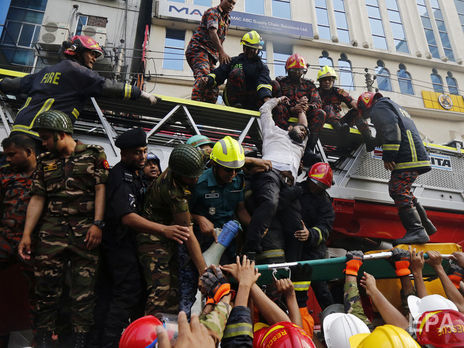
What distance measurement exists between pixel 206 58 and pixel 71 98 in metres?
2.66

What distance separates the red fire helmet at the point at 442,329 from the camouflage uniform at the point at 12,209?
3060mm

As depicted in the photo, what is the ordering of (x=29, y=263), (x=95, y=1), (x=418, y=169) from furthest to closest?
1. (x=95, y=1)
2. (x=418, y=169)
3. (x=29, y=263)

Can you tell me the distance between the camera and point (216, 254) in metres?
2.42

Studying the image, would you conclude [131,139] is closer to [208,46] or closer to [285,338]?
[285,338]

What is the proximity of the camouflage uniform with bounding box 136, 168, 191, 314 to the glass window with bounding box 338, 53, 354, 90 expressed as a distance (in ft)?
50.0

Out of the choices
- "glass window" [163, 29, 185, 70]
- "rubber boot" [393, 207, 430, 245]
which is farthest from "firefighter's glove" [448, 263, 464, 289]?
"glass window" [163, 29, 185, 70]

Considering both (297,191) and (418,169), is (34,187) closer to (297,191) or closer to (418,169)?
(297,191)

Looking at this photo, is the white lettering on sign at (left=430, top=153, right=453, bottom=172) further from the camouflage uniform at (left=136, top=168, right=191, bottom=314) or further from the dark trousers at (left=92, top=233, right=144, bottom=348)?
the dark trousers at (left=92, top=233, right=144, bottom=348)

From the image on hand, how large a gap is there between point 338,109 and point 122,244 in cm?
444

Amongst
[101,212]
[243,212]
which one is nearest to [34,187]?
[101,212]

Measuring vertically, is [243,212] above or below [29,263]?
above

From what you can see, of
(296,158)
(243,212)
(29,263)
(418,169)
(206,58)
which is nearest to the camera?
(29,263)

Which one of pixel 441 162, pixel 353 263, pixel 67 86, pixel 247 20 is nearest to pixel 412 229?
pixel 353 263

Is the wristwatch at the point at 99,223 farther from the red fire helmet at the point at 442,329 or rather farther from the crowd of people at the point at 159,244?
the red fire helmet at the point at 442,329
